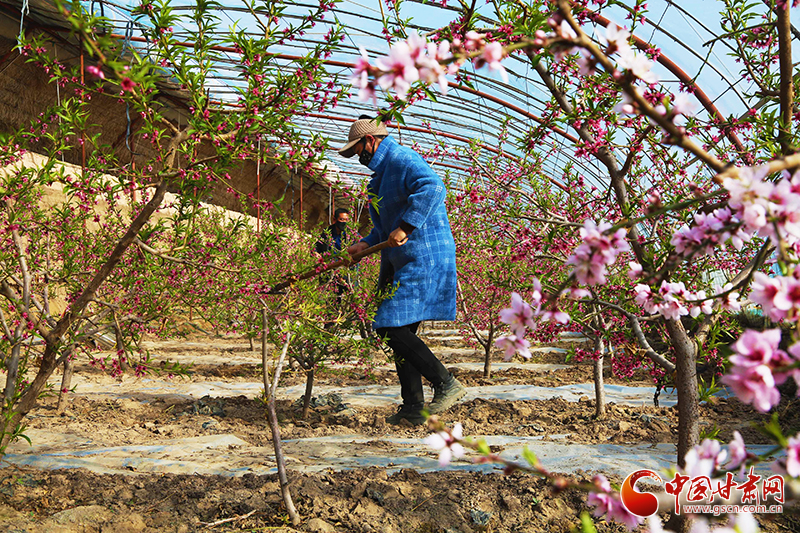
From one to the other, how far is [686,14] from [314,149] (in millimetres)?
7430

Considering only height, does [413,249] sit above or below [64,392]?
above

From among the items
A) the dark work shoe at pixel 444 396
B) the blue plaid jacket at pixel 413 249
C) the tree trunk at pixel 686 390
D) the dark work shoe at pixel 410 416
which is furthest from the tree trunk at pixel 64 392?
the tree trunk at pixel 686 390

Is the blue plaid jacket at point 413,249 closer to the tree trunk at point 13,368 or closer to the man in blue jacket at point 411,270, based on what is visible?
the man in blue jacket at point 411,270

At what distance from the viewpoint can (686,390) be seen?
2053 mm

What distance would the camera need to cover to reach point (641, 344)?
2.35 metres

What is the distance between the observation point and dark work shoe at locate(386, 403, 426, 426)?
3.97 meters

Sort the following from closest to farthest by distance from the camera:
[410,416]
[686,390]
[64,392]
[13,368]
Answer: [686,390]
[13,368]
[64,392]
[410,416]

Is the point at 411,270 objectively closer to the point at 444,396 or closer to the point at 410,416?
the point at 444,396

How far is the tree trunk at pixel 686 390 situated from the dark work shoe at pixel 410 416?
7.18ft

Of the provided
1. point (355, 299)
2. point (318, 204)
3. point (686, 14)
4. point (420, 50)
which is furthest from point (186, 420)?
A: point (318, 204)

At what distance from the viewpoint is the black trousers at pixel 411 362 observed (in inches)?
157

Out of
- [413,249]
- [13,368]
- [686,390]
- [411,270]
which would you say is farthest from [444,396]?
[13,368]

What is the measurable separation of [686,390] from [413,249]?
236 cm

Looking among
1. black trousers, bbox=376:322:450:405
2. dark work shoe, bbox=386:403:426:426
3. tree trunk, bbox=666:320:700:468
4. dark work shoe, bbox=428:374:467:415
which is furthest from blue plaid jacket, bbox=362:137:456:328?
tree trunk, bbox=666:320:700:468
